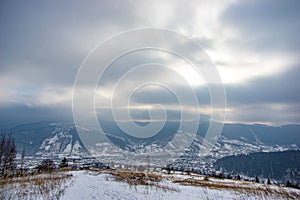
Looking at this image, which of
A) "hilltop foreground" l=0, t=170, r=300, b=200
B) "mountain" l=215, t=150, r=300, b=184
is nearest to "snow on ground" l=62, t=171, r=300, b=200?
"hilltop foreground" l=0, t=170, r=300, b=200

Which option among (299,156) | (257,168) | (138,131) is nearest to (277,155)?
(299,156)

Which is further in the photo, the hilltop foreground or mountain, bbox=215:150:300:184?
mountain, bbox=215:150:300:184

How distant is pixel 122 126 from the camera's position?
27.0 m

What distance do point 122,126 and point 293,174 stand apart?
155479 mm

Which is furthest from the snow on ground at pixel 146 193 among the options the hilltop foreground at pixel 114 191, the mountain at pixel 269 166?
the mountain at pixel 269 166

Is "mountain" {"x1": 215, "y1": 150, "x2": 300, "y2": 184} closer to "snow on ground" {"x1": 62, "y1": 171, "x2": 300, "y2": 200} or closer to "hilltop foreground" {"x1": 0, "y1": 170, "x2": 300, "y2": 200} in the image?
"hilltop foreground" {"x1": 0, "y1": 170, "x2": 300, "y2": 200}

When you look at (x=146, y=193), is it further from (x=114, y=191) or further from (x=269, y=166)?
(x=269, y=166)

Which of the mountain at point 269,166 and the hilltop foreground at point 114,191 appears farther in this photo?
the mountain at point 269,166

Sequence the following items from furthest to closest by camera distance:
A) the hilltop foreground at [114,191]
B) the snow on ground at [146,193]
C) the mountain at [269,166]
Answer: the mountain at [269,166]
the snow on ground at [146,193]
the hilltop foreground at [114,191]

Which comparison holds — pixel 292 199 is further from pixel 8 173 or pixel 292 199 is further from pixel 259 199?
pixel 8 173

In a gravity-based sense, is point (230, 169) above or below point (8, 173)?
below

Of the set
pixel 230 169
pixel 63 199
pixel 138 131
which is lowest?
pixel 230 169

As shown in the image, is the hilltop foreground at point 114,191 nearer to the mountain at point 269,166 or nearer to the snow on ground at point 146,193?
the snow on ground at point 146,193

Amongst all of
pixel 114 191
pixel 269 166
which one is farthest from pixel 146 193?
pixel 269 166
